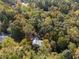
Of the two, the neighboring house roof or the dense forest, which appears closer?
the dense forest

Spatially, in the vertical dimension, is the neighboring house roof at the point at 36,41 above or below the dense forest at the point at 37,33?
below

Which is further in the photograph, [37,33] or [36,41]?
→ [37,33]

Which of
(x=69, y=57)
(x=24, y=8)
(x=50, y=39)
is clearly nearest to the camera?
Result: (x=69, y=57)

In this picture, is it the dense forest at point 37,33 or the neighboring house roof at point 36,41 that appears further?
the neighboring house roof at point 36,41

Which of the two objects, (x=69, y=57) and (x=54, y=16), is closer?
(x=69, y=57)

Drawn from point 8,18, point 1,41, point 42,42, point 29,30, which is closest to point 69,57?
point 42,42

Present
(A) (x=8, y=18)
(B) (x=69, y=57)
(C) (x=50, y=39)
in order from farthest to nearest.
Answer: (A) (x=8, y=18) → (C) (x=50, y=39) → (B) (x=69, y=57)

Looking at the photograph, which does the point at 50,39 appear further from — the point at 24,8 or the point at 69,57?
the point at 24,8

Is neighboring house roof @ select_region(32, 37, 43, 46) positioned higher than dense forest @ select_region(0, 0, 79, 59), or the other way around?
dense forest @ select_region(0, 0, 79, 59)
